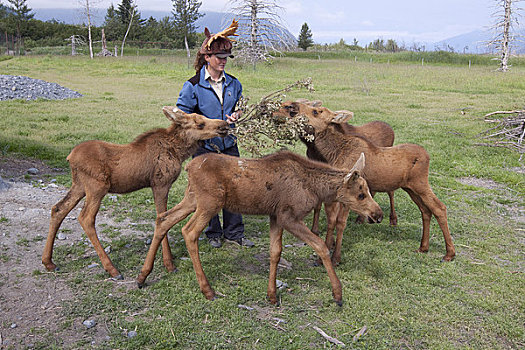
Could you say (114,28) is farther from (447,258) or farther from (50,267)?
(447,258)

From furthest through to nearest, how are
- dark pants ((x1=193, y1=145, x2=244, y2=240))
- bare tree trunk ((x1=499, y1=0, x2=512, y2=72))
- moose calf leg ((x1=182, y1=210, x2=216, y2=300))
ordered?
bare tree trunk ((x1=499, y1=0, x2=512, y2=72)), dark pants ((x1=193, y1=145, x2=244, y2=240)), moose calf leg ((x1=182, y1=210, x2=216, y2=300))

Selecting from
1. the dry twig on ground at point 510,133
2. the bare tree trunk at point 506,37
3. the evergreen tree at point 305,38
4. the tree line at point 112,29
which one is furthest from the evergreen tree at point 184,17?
the dry twig on ground at point 510,133

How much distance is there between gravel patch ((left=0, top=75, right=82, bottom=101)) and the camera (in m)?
20.5

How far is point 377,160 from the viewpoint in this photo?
7.04 metres

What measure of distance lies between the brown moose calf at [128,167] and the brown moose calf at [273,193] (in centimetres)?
66

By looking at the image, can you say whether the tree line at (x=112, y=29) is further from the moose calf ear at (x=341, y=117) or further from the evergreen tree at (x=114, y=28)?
the moose calf ear at (x=341, y=117)

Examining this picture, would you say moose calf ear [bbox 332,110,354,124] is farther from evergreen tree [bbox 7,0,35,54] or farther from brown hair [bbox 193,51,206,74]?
evergreen tree [bbox 7,0,35,54]

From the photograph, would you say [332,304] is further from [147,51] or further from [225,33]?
[147,51]

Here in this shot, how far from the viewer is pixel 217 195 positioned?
18.5ft

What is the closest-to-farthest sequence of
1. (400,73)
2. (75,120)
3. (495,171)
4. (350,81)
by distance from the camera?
(495,171)
(75,120)
(350,81)
(400,73)

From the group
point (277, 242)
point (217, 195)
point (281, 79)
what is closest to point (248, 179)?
point (217, 195)

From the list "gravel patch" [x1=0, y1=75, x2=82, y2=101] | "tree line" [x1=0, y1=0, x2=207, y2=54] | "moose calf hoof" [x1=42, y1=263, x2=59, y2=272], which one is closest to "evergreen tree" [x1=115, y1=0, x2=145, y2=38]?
"tree line" [x1=0, y1=0, x2=207, y2=54]

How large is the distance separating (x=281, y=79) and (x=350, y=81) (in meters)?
4.42

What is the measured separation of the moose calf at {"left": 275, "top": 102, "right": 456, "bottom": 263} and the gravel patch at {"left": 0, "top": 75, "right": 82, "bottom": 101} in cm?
1734
